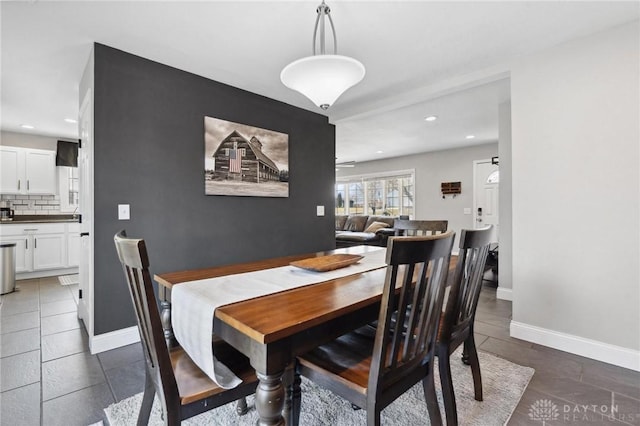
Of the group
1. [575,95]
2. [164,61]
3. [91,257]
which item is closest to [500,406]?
[575,95]

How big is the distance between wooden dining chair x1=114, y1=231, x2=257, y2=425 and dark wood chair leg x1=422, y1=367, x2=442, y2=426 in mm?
723

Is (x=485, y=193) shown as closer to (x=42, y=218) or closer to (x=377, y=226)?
(x=377, y=226)

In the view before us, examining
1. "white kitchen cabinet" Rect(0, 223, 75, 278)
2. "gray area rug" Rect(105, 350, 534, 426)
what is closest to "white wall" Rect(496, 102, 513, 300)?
"gray area rug" Rect(105, 350, 534, 426)

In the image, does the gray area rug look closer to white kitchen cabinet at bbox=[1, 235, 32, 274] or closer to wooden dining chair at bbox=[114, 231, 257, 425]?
wooden dining chair at bbox=[114, 231, 257, 425]

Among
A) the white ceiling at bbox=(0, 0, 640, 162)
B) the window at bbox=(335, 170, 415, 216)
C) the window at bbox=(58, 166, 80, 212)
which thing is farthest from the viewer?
the window at bbox=(335, 170, 415, 216)

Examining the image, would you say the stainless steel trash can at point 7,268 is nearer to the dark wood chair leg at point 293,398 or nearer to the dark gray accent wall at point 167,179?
the dark gray accent wall at point 167,179

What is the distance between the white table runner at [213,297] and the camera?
1089 millimetres

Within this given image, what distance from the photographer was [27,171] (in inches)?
185

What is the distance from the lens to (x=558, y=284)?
2348 mm

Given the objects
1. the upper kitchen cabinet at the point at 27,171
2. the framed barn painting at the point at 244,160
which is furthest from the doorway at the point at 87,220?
the upper kitchen cabinet at the point at 27,171

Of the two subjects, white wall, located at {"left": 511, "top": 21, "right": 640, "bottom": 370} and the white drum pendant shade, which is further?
white wall, located at {"left": 511, "top": 21, "right": 640, "bottom": 370}

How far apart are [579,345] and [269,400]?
2.49 m

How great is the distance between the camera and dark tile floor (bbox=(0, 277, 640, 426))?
1.57 m

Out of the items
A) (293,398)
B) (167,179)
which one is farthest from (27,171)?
(293,398)
